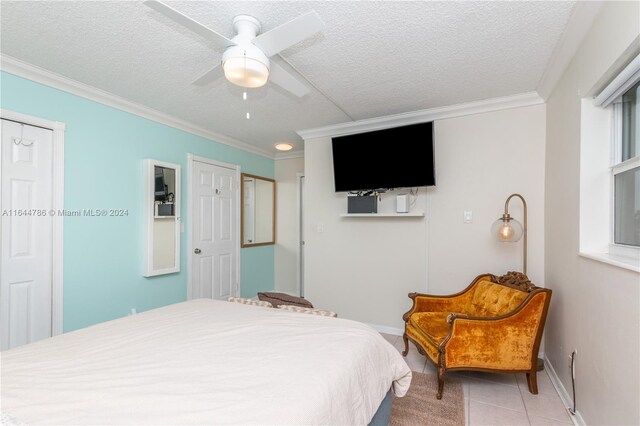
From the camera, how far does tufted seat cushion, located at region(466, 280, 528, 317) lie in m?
2.29

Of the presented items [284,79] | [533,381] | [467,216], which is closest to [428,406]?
[533,381]

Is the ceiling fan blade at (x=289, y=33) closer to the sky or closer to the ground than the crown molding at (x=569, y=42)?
closer to the ground

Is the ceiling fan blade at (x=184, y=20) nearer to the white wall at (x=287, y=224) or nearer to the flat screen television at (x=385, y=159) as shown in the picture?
the flat screen television at (x=385, y=159)

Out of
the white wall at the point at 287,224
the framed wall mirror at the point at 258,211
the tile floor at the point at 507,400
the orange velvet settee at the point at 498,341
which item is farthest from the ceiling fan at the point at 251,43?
the white wall at the point at 287,224

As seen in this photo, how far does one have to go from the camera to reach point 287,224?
5.14 metres

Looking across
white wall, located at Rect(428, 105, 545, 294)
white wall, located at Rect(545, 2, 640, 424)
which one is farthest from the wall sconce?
white wall, located at Rect(428, 105, 545, 294)

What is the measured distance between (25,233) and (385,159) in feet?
10.6

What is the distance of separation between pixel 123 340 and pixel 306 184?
A: 110 inches

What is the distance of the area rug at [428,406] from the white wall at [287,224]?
2.96 m

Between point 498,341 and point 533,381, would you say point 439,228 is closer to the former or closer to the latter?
point 498,341

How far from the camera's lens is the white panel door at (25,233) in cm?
223

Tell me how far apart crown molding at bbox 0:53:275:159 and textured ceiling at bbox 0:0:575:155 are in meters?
0.08

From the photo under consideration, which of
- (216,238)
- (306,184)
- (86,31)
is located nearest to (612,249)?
(306,184)

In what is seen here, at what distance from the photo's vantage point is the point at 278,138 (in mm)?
4219
